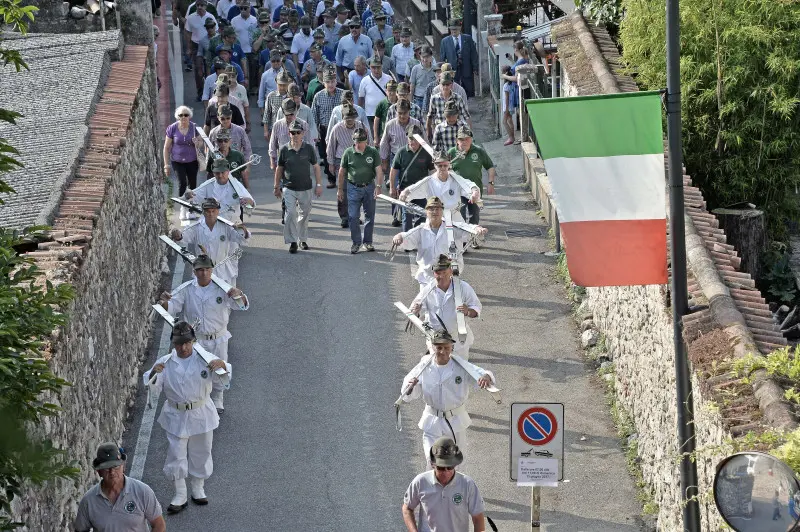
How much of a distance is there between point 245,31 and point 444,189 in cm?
1268

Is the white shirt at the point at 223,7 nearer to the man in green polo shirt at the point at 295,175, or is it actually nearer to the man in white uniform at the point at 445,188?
the man in green polo shirt at the point at 295,175

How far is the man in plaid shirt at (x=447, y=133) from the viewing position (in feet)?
67.5

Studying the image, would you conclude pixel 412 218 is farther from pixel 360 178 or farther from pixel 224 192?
pixel 224 192

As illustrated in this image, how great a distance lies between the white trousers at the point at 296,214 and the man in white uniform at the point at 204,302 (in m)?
4.79

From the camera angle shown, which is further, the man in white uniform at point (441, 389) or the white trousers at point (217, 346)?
the white trousers at point (217, 346)

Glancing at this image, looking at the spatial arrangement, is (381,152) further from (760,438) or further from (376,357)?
(760,438)

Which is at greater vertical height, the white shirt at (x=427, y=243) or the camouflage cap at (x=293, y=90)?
the camouflage cap at (x=293, y=90)

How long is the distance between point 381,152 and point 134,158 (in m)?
3.89

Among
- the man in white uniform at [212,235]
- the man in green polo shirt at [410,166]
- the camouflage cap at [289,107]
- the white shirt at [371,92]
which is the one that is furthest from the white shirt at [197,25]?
the man in white uniform at [212,235]

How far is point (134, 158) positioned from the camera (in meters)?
19.0

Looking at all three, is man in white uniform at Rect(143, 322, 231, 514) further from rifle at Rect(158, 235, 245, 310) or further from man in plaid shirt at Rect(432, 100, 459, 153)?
man in plaid shirt at Rect(432, 100, 459, 153)

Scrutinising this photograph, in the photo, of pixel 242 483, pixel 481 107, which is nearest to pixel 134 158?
pixel 242 483

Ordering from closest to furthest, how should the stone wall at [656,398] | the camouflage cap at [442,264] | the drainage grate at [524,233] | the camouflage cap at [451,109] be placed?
the stone wall at [656,398]
the camouflage cap at [442,264]
the camouflage cap at [451,109]
the drainage grate at [524,233]

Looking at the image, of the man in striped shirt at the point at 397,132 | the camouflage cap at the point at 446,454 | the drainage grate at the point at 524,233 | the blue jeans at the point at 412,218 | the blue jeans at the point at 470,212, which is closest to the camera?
the camouflage cap at the point at 446,454
